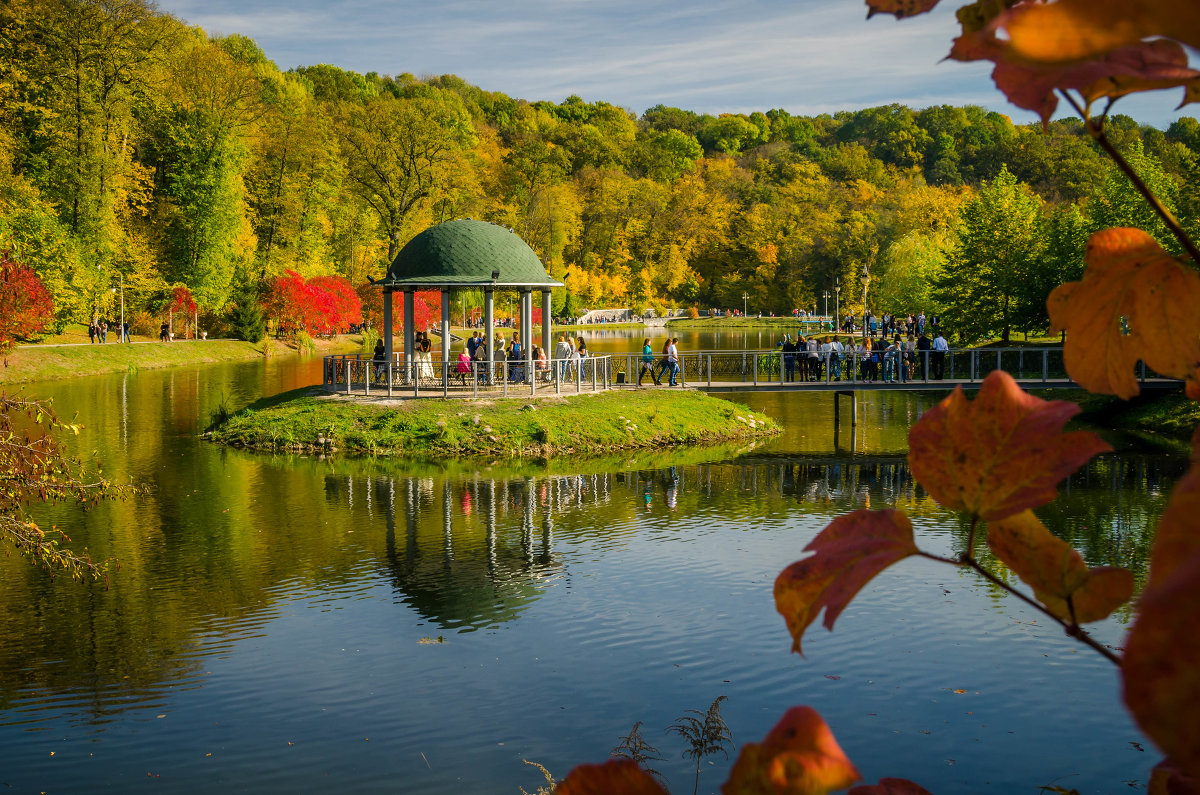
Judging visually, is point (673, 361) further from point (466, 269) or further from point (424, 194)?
point (424, 194)

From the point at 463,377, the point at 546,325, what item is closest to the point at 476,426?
the point at 463,377

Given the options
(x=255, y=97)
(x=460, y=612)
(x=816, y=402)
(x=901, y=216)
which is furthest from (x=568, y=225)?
(x=460, y=612)

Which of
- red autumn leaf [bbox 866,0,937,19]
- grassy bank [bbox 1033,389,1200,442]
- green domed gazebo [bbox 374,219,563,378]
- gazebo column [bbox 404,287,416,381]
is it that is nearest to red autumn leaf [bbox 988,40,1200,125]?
red autumn leaf [bbox 866,0,937,19]

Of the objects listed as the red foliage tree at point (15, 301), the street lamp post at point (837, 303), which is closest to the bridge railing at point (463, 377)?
the red foliage tree at point (15, 301)

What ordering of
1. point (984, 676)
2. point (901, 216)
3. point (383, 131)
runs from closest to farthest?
1. point (984, 676)
2. point (383, 131)
3. point (901, 216)

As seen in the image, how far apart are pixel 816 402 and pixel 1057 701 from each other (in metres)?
26.2

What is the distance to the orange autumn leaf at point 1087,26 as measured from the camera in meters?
0.47

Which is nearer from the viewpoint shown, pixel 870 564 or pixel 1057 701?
pixel 870 564

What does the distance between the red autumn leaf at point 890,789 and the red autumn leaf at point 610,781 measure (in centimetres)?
24

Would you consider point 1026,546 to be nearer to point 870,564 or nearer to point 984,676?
point 870,564

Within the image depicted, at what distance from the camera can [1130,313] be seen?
0.88 meters

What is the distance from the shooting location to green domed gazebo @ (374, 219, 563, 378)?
27.1m

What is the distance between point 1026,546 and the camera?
2.77 feet

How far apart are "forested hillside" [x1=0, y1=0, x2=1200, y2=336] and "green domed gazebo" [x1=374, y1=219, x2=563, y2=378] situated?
13862mm
